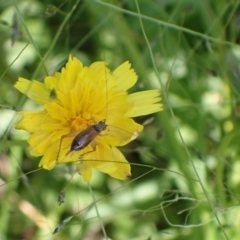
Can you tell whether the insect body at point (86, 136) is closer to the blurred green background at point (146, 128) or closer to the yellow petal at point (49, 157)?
the yellow petal at point (49, 157)

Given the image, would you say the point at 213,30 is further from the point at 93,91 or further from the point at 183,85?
the point at 93,91

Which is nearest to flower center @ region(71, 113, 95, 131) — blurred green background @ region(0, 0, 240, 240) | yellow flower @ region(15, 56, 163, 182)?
yellow flower @ region(15, 56, 163, 182)

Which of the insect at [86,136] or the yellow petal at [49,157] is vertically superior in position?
the insect at [86,136]

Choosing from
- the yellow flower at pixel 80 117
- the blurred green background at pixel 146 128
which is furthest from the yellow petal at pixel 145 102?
the blurred green background at pixel 146 128

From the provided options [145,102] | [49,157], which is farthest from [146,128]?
[49,157]

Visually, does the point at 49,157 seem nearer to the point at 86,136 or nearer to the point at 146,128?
the point at 86,136

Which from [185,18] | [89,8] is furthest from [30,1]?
[185,18]
